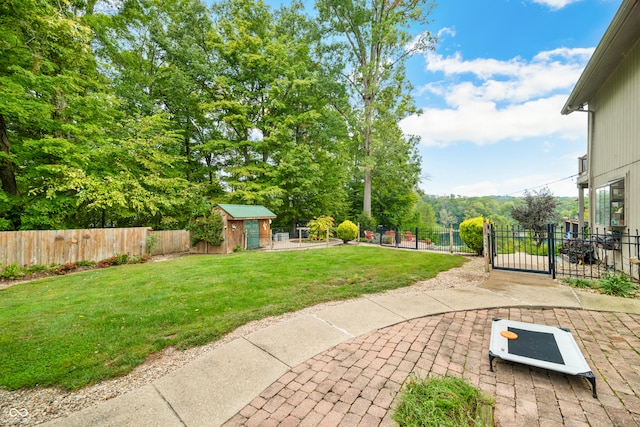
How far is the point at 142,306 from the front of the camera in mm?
4711

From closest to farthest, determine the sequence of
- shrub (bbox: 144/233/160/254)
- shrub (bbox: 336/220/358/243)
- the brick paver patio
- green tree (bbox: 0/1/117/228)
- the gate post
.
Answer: the brick paver patio
the gate post
green tree (bbox: 0/1/117/228)
shrub (bbox: 144/233/160/254)
shrub (bbox: 336/220/358/243)

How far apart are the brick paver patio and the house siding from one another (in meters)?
4.92

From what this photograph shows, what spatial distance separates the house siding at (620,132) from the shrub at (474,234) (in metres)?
3.73

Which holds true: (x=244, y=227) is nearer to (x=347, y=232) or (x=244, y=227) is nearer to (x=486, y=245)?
(x=347, y=232)

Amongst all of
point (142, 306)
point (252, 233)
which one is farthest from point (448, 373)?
point (252, 233)

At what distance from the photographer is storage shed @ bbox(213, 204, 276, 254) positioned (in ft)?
43.3

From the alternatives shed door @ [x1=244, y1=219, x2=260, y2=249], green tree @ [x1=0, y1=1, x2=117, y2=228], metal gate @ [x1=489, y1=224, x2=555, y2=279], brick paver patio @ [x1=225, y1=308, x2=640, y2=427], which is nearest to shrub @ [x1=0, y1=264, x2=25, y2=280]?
green tree @ [x1=0, y1=1, x2=117, y2=228]

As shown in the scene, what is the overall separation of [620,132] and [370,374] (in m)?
9.95

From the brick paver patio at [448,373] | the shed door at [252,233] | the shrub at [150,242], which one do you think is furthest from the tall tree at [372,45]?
the brick paver patio at [448,373]

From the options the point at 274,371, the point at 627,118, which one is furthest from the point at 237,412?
the point at 627,118

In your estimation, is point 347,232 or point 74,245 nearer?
point 74,245

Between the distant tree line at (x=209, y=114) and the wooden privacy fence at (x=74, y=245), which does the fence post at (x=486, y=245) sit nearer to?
the distant tree line at (x=209, y=114)

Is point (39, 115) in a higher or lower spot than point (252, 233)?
higher

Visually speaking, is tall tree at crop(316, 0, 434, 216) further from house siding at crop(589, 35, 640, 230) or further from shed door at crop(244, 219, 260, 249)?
house siding at crop(589, 35, 640, 230)
